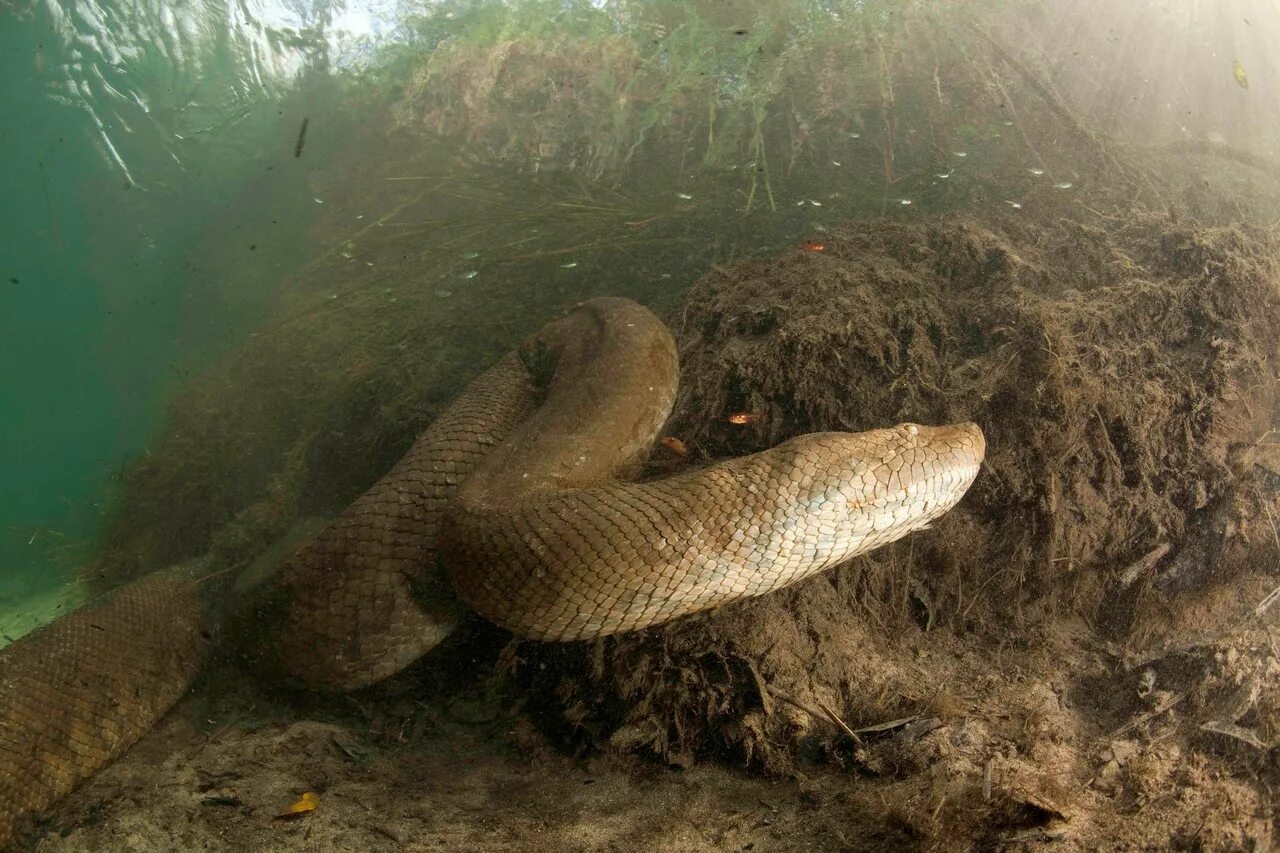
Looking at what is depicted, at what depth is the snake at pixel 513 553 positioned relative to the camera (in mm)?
3104

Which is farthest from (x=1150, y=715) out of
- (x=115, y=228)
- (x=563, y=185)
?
(x=115, y=228)

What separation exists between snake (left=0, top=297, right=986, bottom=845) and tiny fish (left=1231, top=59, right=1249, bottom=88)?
7.91 metres

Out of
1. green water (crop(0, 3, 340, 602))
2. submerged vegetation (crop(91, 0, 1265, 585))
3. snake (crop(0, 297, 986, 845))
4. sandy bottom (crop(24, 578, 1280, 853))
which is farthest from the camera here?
green water (crop(0, 3, 340, 602))

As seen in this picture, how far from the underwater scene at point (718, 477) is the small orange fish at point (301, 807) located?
4cm

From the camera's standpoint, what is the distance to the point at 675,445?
164 inches

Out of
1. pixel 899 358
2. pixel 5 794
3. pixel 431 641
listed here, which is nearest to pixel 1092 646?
pixel 899 358

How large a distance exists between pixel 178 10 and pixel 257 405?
9529 millimetres

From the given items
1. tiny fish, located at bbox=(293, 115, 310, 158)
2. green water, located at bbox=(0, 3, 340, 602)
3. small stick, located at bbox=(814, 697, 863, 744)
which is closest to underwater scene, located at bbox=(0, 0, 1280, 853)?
small stick, located at bbox=(814, 697, 863, 744)

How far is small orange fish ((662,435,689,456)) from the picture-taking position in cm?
412

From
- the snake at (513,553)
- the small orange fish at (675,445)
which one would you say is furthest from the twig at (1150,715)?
the small orange fish at (675,445)

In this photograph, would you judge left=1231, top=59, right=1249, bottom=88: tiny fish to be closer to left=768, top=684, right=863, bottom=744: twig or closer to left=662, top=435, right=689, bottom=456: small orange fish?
left=662, top=435, right=689, bottom=456: small orange fish

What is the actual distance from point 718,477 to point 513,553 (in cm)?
114

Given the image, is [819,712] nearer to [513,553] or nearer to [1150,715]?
[1150,715]

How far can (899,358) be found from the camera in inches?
161
